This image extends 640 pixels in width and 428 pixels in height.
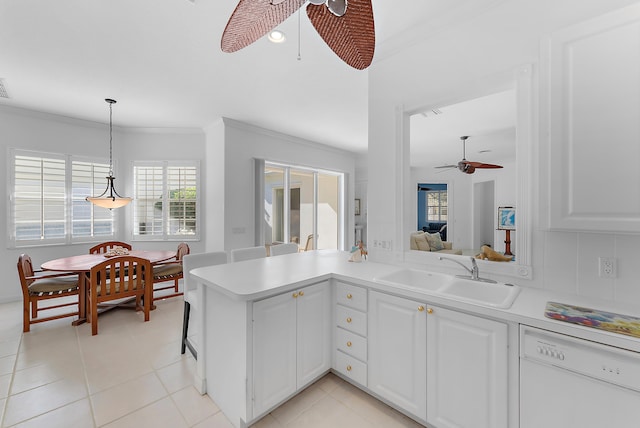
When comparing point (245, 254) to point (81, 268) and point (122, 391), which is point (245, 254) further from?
point (81, 268)

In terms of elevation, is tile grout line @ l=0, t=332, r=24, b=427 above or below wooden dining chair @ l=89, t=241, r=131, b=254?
below

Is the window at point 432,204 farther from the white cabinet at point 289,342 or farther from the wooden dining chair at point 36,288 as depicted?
the wooden dining chair at point 36,288

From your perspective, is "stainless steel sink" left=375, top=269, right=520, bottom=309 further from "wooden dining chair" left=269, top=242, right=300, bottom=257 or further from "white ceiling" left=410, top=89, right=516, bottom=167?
"wooden dining chair" left=269, top=242, right=300, bottom=257

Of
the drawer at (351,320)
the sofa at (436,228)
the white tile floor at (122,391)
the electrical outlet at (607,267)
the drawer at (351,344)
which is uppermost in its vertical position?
the sofa at (436,228)

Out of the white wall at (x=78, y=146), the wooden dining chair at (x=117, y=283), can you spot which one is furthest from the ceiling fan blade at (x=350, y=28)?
the white wall at (x=78, y=146)

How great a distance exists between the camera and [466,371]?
141 centimetres

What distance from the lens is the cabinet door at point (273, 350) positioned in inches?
62.7

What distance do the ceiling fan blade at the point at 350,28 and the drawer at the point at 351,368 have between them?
1982 mm

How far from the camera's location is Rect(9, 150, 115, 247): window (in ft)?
12.5

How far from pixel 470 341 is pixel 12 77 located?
16.1ft

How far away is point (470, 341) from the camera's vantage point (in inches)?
54.9

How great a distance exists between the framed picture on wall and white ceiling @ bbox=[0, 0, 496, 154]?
1429 mm

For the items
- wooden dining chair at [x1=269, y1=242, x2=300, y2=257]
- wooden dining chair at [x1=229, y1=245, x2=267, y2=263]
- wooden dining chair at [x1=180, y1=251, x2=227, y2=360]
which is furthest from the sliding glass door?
wooden dining chair at [x1=180, y1=251, x2=227, y2=360]

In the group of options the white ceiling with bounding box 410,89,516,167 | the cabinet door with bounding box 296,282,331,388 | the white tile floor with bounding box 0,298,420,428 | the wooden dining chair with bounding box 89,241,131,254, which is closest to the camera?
the white tile floor with bounding box 0,298,420,428
